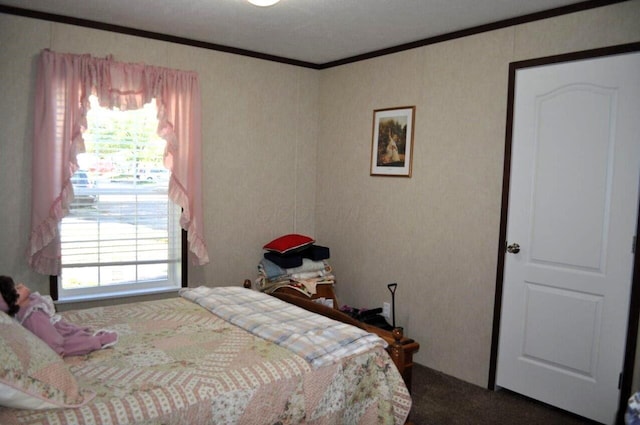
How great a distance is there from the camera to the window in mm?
3531

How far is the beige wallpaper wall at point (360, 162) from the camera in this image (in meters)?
3.28

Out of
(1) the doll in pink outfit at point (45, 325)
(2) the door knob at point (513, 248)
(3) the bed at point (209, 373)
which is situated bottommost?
(3) the bed at point (209, 373)

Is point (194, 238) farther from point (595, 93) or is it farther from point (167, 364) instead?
point (595, 93)

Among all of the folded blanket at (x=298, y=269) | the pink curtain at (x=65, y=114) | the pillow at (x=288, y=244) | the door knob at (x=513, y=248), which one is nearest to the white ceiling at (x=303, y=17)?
the pink curtain at (x=65, y=114)

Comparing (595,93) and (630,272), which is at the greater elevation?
(595,93)

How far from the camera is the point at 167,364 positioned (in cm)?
196

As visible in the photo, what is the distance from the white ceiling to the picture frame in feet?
1.83

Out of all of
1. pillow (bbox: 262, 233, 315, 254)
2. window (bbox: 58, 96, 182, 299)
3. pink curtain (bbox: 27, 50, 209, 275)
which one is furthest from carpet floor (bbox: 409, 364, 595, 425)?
pink curtain (bbox: 27, 50, 209, 275)

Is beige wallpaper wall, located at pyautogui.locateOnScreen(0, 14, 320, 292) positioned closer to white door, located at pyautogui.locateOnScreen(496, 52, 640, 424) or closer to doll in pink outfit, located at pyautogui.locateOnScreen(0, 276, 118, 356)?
doll in pink outfit, located at pyautogui.locateOnScreen(0, 276, 118, 356)

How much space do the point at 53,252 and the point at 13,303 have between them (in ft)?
4.85

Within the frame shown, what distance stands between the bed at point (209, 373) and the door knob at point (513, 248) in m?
1.37

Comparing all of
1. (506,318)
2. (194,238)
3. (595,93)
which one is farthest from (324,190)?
(595,93)

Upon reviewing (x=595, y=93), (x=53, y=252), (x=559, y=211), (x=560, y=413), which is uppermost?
(x=595, y=93)

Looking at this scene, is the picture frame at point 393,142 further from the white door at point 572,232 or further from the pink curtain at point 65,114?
the pink curtain at point 65,114
